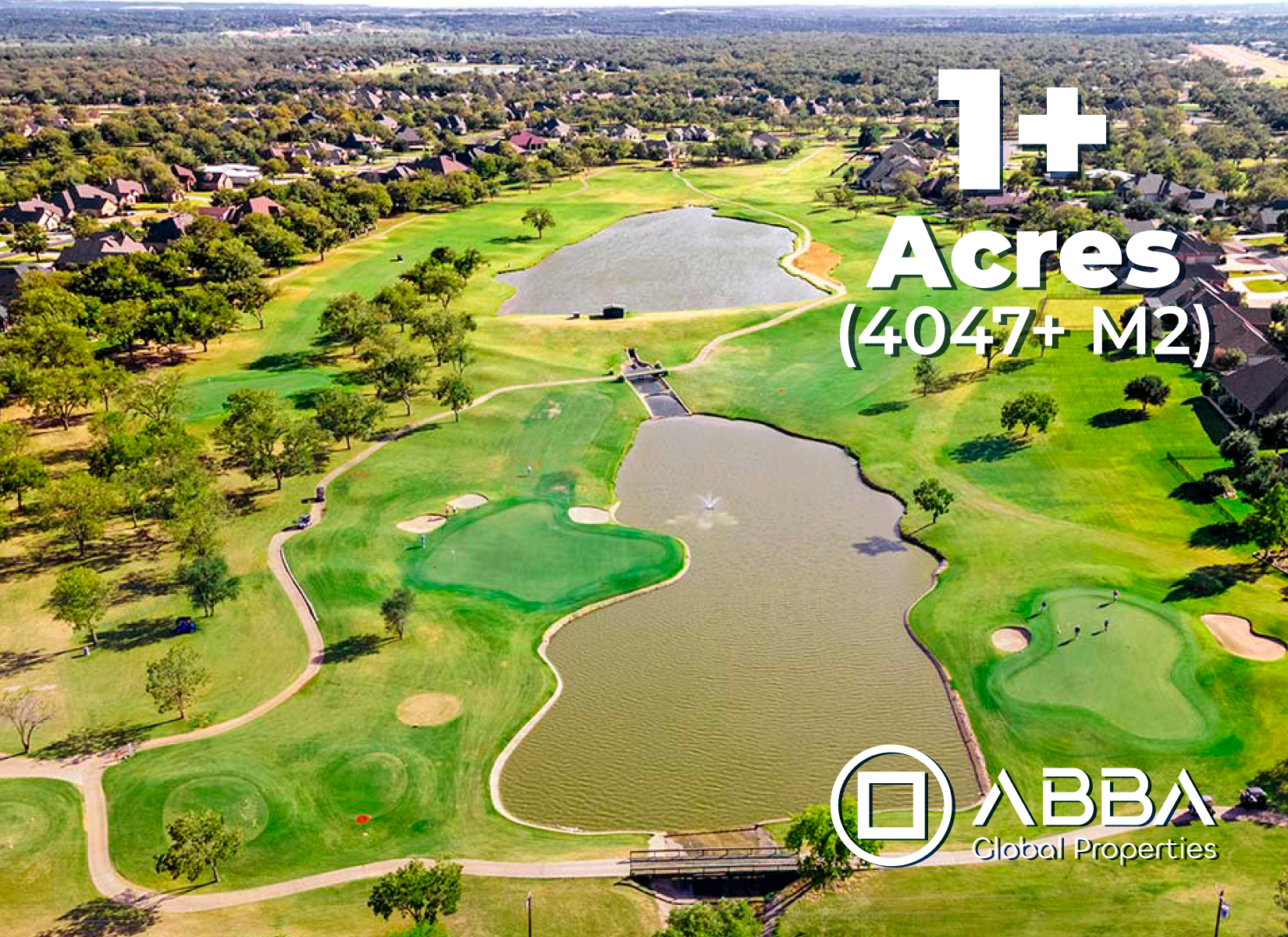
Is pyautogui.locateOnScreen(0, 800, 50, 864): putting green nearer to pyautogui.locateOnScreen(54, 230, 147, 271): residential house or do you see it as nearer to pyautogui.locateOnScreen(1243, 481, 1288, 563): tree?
pyautogui.locateOnScreen(1243, 481, 1288, 563): tree

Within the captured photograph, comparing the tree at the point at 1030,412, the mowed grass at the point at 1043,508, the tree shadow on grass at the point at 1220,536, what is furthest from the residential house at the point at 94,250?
the tree shadow on grass at the point at 1220,536

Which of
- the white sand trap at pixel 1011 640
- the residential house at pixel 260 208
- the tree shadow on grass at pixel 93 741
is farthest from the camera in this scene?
the residential house at pixel 260 208

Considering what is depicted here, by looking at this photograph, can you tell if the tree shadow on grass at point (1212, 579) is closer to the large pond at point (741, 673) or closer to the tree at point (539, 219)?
the large pond at point (741, 673)

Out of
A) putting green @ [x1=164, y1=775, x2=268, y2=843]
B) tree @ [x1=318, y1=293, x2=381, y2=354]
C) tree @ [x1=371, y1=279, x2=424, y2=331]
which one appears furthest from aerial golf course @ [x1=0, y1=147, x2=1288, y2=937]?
tree @ [x1=371, y1=279, x2=424, y2=331]

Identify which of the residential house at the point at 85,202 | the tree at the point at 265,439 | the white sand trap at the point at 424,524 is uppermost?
the residential house at the point at 85,202

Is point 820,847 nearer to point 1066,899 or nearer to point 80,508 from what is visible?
point 1066,899
